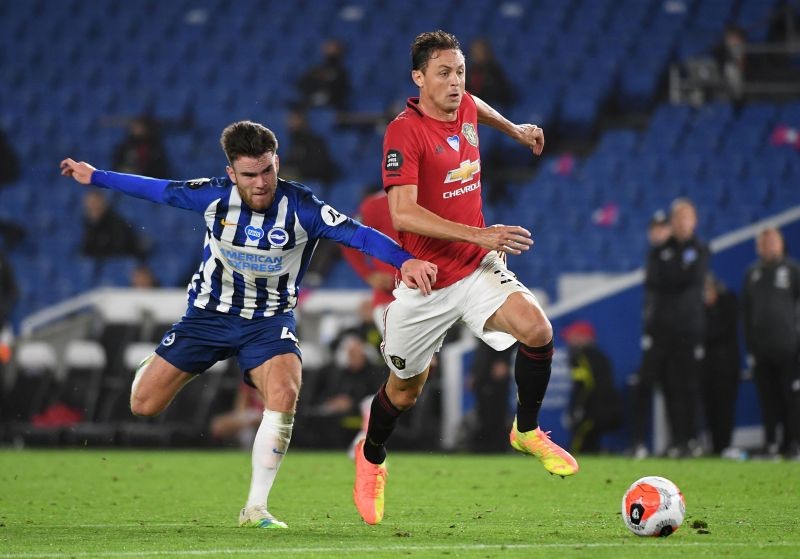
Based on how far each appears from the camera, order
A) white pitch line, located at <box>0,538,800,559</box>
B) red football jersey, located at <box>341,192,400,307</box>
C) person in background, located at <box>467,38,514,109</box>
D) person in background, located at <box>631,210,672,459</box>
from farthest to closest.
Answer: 1. person in background, located at <box>467,38,514,109</box>
2. person in background, located at <box>631,210,672,459</box>
3. red football jersey, located at <box>341,192,400,307</box>
4. white pitch line, located at <box>0,538,800,559</box>

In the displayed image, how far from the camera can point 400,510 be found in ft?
25.5

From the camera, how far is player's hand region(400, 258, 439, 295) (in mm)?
6367

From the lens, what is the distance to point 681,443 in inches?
500

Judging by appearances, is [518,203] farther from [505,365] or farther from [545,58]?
[505,365]

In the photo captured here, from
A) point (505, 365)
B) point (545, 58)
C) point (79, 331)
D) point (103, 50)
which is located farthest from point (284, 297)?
point (103, 50)

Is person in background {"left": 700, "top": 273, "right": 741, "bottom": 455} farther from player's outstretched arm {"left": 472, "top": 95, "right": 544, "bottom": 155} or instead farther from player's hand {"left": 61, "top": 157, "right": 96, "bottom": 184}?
player's hand {"left": 61, "top": 157, "right": 96, "bottom": 184}

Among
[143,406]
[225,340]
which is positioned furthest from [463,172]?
[143,406]

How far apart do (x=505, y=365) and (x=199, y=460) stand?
3413mm

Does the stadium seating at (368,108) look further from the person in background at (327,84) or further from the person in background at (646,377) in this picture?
the person in background at (646,377)

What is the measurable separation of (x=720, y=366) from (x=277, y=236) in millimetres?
7811

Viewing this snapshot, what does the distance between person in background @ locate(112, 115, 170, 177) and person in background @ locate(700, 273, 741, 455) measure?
7.98 metres

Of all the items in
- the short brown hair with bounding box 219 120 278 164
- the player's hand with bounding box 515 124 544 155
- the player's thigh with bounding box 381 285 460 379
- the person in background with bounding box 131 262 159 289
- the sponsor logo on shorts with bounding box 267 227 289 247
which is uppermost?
the player's hand with bounding box 515 124 544 155

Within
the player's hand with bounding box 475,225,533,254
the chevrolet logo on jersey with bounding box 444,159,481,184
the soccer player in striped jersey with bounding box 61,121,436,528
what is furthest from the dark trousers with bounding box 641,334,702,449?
the player's hand with bounding box 475,225,533,254

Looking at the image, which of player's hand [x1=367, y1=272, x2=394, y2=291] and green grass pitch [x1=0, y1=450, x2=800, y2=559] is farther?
player's hand [x1=367, y1=272, x2=394, y2=291]
